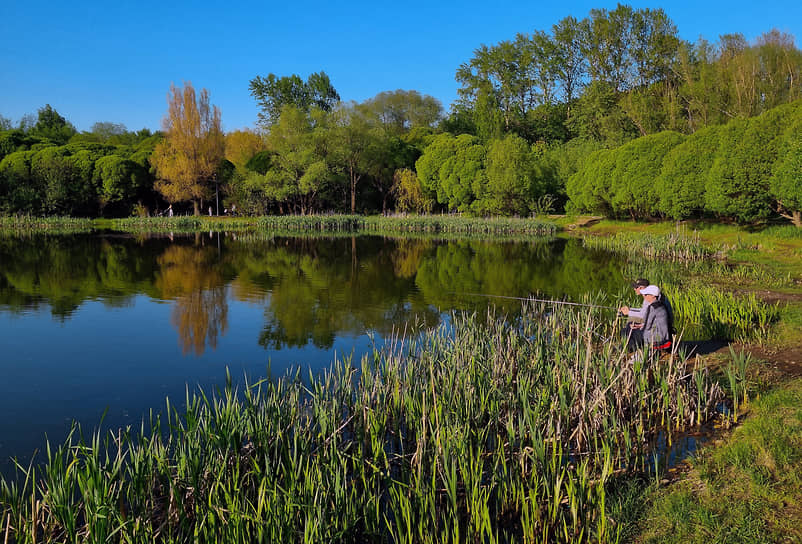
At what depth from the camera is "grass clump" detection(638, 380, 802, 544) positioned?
4191 mm

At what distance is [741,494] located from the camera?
4.66m

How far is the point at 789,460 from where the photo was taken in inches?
198

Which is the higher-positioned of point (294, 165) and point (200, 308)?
point (294, 165)

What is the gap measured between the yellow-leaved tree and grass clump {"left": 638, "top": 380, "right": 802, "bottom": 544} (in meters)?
51.5

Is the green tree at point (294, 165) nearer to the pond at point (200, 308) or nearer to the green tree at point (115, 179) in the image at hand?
the green tree at point (115, 179)

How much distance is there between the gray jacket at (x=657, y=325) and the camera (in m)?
7.82

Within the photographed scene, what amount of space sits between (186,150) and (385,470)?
5173 centimetres

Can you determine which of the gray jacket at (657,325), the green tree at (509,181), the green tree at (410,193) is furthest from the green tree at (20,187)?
the gray jacket at (657,325)

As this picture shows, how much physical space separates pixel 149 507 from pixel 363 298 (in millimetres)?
11774

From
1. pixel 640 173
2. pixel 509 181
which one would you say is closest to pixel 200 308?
pixel 640 173

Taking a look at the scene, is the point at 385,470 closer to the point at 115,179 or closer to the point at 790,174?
the point at 790,174

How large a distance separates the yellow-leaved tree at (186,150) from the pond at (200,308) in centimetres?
2184

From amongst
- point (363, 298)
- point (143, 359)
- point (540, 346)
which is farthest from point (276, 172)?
point (540, 346)

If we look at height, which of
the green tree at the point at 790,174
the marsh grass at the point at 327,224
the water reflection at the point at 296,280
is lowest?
the water reflection at the point at 296,280
